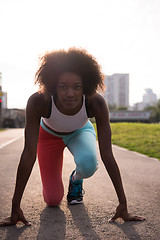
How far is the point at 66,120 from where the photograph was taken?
3.01 meters

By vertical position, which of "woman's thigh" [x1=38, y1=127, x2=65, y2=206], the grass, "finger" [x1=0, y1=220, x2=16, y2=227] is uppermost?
"woman's thigh" [x1=38, y1=127, x2=65, y2=206]

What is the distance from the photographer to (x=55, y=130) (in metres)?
3.37

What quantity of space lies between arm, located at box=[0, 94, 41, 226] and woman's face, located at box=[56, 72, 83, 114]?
0.28 metres

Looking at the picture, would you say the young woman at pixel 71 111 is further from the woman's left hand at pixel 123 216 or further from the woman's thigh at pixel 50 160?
the woman's thigh at pixel 50 160

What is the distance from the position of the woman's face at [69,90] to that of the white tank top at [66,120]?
0.14m

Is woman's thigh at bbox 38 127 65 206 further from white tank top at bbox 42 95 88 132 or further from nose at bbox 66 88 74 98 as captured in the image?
nose at bbox 66 88 74 98

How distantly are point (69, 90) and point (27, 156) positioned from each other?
2.55 ft

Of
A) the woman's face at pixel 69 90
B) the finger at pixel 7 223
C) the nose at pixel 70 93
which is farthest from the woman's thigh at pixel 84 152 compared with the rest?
the finger at pixel 7 223

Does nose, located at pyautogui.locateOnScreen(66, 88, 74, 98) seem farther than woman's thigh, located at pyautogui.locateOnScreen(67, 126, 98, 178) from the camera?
No

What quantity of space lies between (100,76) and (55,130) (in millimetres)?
853

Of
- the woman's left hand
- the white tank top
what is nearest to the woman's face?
the white tank top

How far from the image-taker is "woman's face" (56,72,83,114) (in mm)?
2740

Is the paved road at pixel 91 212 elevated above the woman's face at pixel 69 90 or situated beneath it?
situated beneath

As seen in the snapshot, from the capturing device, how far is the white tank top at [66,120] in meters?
2.94
